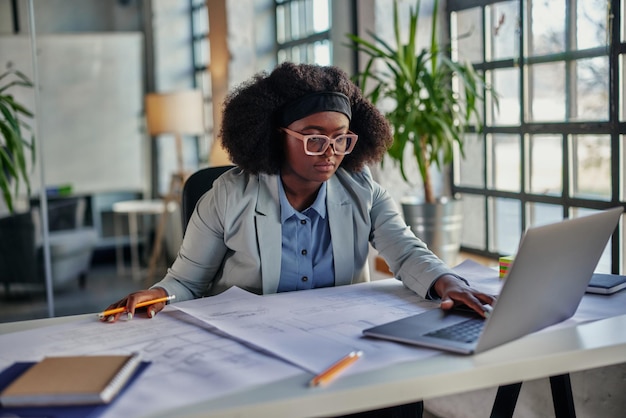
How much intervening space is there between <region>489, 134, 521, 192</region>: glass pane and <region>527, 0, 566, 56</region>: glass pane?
42cm

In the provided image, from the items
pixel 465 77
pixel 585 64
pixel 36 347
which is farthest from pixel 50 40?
pixel 36 347

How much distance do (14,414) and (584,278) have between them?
1098mm

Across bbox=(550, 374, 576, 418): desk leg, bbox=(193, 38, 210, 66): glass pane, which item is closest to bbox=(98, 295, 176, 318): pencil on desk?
bbox=(550, 374, 576, 418): desk leg

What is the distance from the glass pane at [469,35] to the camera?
3674 mm

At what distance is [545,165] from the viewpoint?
329cm

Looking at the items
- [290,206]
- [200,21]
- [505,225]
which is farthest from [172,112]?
[290,206]

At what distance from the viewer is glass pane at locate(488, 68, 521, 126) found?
3.44 meters

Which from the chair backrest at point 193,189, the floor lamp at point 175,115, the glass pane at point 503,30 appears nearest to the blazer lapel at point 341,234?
the chair backrest at point 193,189

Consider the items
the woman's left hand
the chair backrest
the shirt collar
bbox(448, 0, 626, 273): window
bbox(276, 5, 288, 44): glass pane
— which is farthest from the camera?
bbox(276, 5, 288, 44): glass pane

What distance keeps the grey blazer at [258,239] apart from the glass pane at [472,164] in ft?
5.39

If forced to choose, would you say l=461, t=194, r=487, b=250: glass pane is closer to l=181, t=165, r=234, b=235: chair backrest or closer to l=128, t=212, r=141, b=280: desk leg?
l=181, t=165, r=234, b=235: chair backrest

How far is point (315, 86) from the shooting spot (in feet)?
6.91

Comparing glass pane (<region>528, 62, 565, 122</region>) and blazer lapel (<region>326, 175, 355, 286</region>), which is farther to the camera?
glass pane (<region>528, 62, 565, 122</region>)

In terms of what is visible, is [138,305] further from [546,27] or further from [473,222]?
[473,222]
